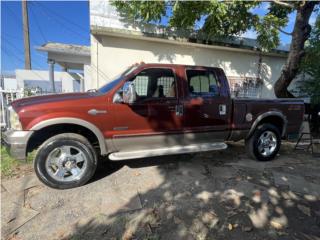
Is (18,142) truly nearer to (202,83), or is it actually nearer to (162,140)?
(162,140)

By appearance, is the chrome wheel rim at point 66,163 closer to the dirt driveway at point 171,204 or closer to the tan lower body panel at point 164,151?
the dirt driveway at point 171,204

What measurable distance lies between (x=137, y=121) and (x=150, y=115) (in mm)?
260

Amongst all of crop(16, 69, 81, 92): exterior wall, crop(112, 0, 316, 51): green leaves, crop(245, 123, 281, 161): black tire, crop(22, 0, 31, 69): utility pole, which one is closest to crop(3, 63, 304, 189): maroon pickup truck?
crop(245, 123, 281, 161): black tire

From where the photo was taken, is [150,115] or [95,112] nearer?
[95,112]

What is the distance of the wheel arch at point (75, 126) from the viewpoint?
3344 mm

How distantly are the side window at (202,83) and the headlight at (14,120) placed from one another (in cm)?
294

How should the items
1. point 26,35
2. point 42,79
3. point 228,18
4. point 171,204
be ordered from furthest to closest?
point 26,35 → point 42,79 → point 228,18 → point 171,204

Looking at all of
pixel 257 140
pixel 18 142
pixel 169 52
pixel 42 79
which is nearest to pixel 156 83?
pixel 18 142

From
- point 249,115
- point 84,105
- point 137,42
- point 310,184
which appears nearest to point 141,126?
point 84,105

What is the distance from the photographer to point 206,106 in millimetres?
4395

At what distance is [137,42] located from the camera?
7797 mm

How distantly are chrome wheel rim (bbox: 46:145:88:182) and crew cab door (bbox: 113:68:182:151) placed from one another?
0.64 meters

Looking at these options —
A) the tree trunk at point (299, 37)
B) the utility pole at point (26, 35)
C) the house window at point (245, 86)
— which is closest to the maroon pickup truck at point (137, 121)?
the tree trunk at point (299, 37)

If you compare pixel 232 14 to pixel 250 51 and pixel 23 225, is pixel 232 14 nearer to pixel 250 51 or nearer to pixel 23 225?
pixel 250 51
